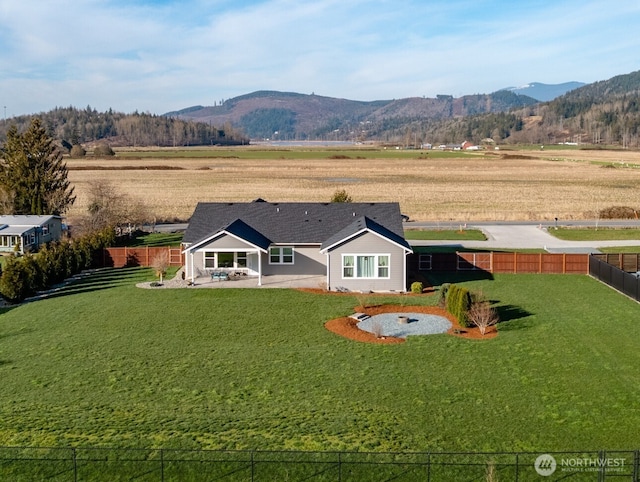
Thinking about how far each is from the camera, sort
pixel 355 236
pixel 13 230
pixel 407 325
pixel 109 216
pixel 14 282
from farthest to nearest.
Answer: pixel 109 216, pixel 13 230, pixel 355 236, pixel 14 282, pixel 407 325

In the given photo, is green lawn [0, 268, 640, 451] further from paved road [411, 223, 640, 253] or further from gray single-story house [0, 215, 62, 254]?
gray single-story house [0, 215, 62, 254]

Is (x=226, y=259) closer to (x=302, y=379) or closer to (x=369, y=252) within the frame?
(x=369, y=252)

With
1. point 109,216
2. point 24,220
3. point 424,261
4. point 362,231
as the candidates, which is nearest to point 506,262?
point 424,261

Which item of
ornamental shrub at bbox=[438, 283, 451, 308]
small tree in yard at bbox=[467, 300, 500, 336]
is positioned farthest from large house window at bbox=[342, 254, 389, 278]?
small tree in yard at bbox=[467, 300, 500, 336]

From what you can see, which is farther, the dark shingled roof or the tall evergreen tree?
the tall evergreen tree

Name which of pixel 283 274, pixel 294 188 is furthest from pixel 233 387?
pixel 294 188

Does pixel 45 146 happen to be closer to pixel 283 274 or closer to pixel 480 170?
pixel 283 274
